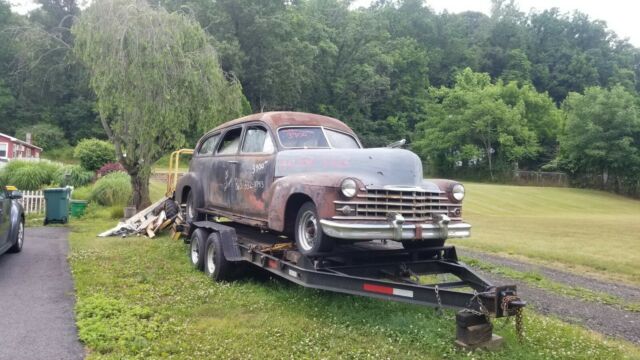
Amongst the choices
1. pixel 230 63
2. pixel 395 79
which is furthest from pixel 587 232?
pixel 395 79

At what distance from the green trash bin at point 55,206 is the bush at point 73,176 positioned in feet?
19.5

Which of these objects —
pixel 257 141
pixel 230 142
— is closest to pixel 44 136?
pixel 230 142

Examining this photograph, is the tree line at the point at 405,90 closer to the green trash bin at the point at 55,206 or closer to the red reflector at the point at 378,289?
the green trash bin at the point at 55,206

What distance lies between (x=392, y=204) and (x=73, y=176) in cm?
1901

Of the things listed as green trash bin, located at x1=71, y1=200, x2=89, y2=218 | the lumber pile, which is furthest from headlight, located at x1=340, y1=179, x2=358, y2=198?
green trash bin, located at x1=71, y1=200, x2=89, y2=218

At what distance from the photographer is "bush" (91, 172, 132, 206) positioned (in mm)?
18422

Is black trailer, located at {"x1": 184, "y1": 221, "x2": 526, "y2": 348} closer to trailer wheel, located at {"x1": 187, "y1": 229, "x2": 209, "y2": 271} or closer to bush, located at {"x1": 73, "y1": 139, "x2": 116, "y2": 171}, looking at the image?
trailer wheel, located at {"x1": 187, "y1": 229, "x2": 209, "y2": 271}

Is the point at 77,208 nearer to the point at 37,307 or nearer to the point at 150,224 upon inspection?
the point at 150,224

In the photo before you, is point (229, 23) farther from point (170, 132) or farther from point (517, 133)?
point (170, 132)

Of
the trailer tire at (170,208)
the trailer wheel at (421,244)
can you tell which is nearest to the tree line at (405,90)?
the trailer tire at (170,208)

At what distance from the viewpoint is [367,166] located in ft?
20.8

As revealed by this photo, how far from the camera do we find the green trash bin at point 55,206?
15266 millimetres

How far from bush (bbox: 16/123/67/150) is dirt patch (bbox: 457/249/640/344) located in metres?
48.8

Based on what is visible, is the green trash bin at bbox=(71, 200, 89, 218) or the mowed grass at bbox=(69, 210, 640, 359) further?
the green trash bin at bbox=(71, 200, 89, 218)
